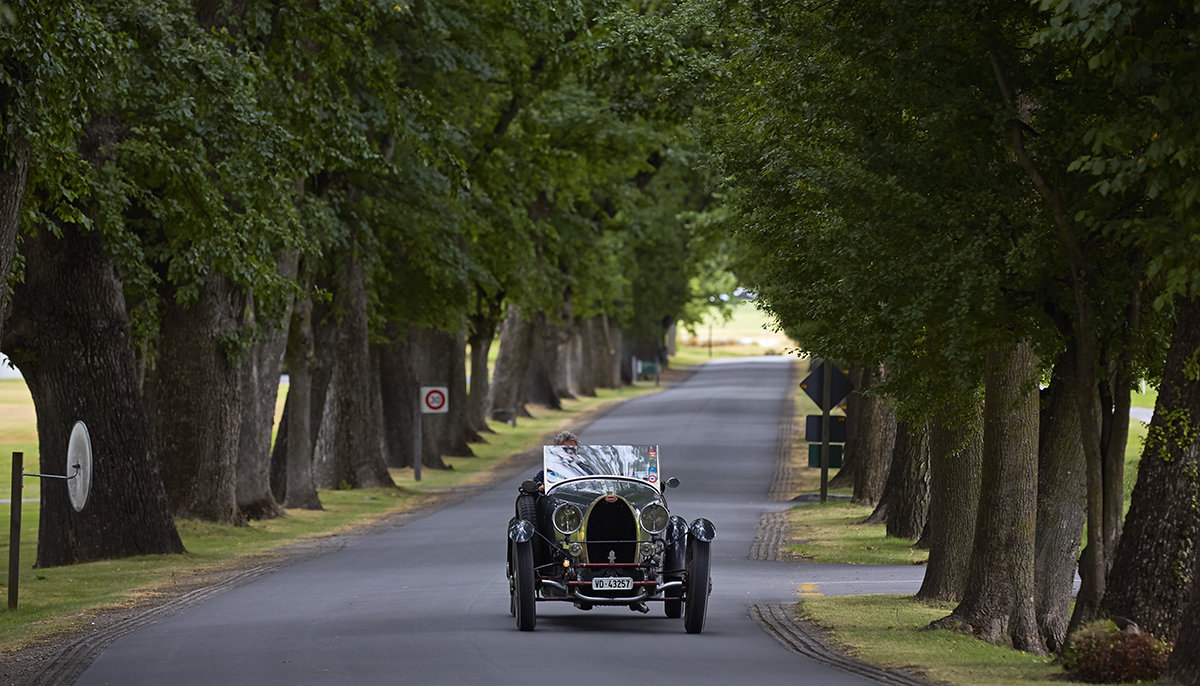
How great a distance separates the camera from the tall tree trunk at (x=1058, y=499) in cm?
1416

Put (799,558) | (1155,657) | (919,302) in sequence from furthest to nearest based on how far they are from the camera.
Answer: (799,558), (919,302), (1155,657)

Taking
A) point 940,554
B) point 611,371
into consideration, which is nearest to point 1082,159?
point 940,554

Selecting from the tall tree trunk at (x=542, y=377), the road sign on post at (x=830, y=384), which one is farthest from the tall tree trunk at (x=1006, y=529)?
the tall tree trunk at (x=542, y=377)

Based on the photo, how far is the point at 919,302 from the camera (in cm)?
1214

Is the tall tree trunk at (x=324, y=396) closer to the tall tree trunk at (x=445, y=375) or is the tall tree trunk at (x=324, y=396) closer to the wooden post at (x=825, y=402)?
the tall tree trunk at (x=445, y=375)

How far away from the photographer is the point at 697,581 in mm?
13602

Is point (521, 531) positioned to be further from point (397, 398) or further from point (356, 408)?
point (397, 398)

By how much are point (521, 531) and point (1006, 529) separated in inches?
165

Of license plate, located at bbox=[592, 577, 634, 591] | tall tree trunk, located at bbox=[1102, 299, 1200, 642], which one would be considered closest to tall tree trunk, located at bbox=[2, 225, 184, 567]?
license plate, located at bbox=[592, 577, 634, 591]

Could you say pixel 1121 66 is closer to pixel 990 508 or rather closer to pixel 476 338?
pixel 990 508

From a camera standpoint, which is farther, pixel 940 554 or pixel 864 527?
pixel 864 527

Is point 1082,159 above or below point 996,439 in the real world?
above

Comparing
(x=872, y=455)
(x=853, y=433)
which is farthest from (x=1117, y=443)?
(x=853, y=433)

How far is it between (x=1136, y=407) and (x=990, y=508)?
177ft
